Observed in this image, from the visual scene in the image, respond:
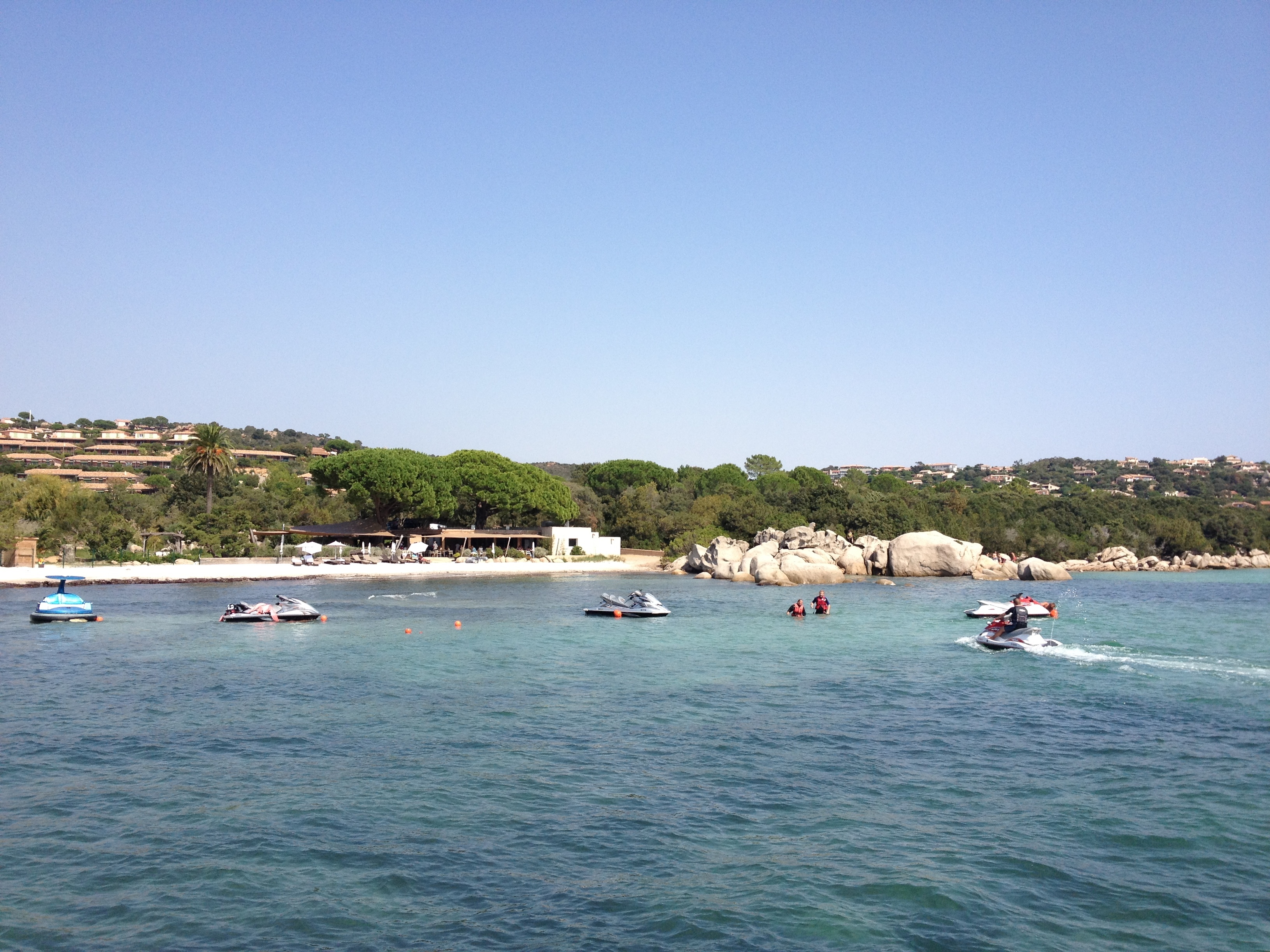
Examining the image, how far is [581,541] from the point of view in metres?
94.8

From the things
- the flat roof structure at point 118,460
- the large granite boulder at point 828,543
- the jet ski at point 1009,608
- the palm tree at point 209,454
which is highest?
the flat roof structure at point 118,460

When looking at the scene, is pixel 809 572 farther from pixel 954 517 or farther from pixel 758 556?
pixel 954 517

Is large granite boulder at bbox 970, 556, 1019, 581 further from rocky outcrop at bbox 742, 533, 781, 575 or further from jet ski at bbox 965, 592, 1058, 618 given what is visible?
jet ski at bbox 965, 592, 1058, 618

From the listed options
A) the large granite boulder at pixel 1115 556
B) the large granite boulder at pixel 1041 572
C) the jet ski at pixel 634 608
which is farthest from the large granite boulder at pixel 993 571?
the jet ski at pixel 634 608

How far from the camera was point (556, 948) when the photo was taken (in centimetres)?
1079

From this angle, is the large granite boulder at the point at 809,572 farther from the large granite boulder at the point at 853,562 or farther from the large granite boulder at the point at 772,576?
the large granite boulder at the point at 853,562

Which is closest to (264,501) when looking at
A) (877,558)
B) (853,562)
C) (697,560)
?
(697,560)

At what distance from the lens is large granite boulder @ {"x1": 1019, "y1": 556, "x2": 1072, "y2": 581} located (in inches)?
2921

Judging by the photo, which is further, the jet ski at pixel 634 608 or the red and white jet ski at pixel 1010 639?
the jet ski at pixel 634 608

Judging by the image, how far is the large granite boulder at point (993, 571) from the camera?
74.8m

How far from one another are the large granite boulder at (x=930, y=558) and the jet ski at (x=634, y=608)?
111 ft

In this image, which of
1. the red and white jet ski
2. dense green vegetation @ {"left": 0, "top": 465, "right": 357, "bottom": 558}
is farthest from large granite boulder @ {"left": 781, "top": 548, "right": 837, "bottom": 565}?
dense green vegetation @ {"left": 0, "top": 465, "right": 357, "bottom": 558}

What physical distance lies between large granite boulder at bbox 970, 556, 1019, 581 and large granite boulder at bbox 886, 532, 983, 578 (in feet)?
1.49

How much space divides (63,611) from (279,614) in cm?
878
